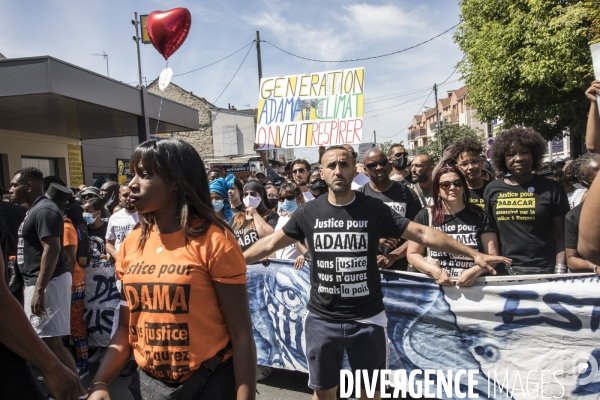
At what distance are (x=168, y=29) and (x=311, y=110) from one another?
9.70ft

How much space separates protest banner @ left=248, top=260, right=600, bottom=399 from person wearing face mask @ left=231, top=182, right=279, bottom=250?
1314mm

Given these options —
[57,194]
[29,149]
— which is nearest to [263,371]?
[57,194]

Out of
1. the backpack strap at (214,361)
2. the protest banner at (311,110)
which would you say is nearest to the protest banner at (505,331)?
the backpack strap at (214,361)

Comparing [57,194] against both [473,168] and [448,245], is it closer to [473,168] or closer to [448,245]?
[448,245]

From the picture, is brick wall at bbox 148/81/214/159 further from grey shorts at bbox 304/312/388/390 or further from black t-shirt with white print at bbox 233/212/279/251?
grey shorts at bbox 304/312/388/390

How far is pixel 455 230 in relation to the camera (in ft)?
10.8

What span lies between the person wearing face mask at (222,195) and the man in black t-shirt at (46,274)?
61.2 inches

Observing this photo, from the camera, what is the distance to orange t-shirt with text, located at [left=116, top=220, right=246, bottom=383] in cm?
169

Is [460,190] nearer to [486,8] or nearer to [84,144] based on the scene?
[486,8]

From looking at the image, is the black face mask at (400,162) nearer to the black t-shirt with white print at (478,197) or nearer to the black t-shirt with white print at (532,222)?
the black t-shirt with white print at (478,197)

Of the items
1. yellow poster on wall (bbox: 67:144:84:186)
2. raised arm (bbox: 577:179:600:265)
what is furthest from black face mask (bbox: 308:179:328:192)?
yellow poster on wall (bbox: 67:144:84:186)

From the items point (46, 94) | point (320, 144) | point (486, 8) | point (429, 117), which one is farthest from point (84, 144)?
point (429, 117)

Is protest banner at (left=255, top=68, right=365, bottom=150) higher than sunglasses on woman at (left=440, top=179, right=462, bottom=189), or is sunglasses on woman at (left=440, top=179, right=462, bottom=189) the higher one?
protest banner at (left=255, top=68, right=365, bottom=150)

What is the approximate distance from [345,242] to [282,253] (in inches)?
77.8
